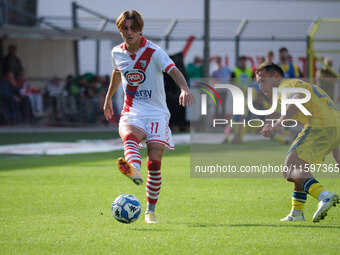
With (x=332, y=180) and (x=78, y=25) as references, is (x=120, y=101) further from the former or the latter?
(x=332, y=180)

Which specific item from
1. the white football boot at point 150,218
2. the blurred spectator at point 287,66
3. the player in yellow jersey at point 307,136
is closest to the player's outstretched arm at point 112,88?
the white football boot at point 150,218

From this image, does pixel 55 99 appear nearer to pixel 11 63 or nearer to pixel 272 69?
pixel 11 63

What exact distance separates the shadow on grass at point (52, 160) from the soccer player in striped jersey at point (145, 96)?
18.2ft

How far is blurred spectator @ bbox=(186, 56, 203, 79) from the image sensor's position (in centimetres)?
2415

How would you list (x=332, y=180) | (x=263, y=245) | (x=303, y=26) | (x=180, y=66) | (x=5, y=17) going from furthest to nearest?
(x=5, y=17) → (x=303, y=26) → (x=180, y=66) → (x=332, y=180) → (x=263, y=245)

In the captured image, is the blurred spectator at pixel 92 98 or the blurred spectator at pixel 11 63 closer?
the blurred spectator at pixel 11 63

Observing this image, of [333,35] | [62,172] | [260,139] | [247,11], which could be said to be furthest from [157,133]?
[247,11]

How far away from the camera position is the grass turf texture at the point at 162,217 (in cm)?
622

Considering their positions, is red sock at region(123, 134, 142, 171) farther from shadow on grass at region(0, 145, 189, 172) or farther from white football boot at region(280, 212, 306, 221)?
shadow on grass at region(0, 145, 189, 172)

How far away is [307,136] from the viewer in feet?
24.8

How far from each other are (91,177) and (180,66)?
35.7ft

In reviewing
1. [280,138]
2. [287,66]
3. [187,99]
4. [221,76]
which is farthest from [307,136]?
[221,76]

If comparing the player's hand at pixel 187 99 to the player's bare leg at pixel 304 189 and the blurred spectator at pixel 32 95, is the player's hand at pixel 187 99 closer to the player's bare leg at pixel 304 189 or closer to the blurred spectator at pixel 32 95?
the player's bare leg at pixel 304 189

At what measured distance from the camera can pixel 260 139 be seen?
64.0 ft
